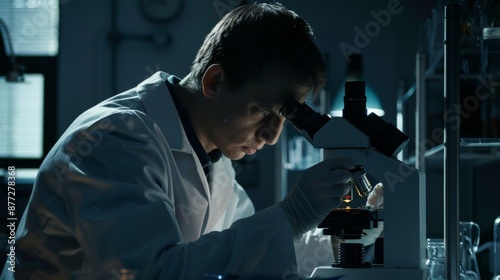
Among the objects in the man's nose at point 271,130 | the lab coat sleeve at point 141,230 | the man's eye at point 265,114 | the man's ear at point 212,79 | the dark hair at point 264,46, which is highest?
the dark hair at point 264,46

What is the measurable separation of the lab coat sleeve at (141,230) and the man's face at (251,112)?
0.25 metres

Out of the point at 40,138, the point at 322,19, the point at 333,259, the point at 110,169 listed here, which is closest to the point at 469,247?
the point at 333,259

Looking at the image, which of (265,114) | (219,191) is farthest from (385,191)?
(219,191)

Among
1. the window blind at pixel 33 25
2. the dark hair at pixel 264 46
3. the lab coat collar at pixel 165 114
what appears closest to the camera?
the dark hair at pixel 264 46

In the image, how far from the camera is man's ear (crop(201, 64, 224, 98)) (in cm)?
148

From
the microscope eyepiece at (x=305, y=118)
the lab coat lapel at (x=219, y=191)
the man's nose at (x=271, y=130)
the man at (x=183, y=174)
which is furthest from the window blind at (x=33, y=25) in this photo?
the microscope eyepiece at (x=305, y=118)

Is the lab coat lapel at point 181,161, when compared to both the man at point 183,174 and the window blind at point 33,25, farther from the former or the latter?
the window blind at point 33,25

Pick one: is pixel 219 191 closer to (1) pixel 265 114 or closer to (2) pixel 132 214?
(1) pixel 265 114

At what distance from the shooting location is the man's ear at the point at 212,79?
1.48 meters

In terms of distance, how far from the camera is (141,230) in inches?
48.0

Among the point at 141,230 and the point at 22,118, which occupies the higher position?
the point at 22,118

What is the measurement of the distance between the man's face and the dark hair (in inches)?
0.9

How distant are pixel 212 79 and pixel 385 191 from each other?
0.47 m

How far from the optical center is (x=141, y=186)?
1.27 m
